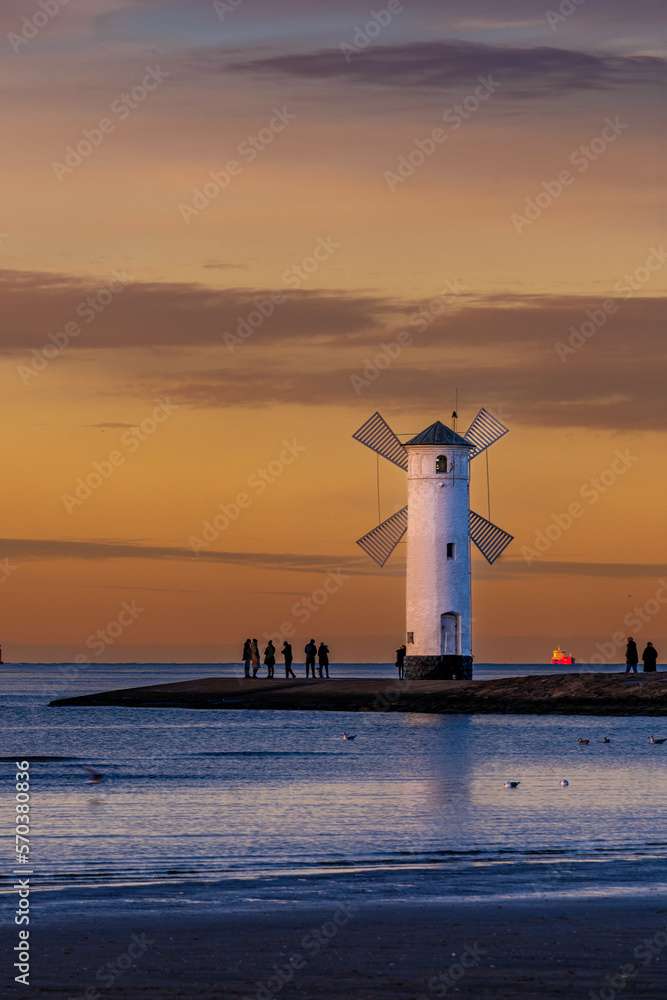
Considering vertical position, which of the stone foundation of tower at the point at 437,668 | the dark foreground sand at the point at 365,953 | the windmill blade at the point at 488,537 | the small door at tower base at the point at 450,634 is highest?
the windmill blade at the point at 488,537

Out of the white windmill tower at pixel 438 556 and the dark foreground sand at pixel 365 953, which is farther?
the white windmill tower at pixel 438 556

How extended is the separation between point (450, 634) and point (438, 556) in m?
2.83

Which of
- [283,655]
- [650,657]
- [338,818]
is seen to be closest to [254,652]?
[283,655]

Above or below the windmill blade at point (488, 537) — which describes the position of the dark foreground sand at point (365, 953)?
below

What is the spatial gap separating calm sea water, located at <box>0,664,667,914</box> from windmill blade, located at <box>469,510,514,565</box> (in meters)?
16.4

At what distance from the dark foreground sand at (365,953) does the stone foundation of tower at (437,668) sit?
46.0 m

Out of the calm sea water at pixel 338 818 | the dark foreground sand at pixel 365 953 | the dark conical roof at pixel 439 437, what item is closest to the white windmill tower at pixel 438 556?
the dark conical roof at pixel 439 437

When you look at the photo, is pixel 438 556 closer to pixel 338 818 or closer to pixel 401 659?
pixel 401 659

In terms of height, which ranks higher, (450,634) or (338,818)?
(450,634)

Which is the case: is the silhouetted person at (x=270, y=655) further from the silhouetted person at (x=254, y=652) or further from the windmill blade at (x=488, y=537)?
the windmill blade at (x=488, y=537)

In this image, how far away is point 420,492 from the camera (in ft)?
209

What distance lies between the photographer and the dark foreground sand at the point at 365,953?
13.2 meters

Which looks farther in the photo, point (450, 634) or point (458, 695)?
point (450, 634)

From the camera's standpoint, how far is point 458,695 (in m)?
59.5
